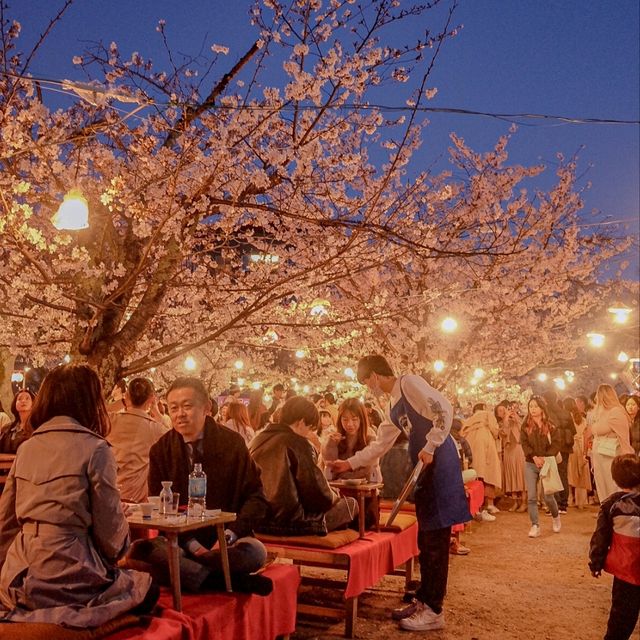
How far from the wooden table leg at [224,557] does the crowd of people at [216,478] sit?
76 mm

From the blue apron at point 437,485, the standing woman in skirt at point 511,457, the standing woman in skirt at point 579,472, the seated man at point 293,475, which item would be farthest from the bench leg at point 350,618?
the standing woman in skirt at point 579,472

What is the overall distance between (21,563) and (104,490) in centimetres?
52

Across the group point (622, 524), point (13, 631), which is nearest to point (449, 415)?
point (622, 524)

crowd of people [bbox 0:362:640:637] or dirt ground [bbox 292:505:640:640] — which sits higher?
crowd of people [bbox 0:362:640:637]

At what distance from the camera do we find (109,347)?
7.90m

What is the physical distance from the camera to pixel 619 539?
4.88m

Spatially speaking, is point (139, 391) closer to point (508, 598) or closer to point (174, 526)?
point (174, 526)

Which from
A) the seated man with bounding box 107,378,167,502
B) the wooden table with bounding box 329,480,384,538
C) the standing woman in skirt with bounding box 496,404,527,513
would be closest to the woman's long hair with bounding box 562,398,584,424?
the standing woman in skirt with bounding box 496,404,527,513

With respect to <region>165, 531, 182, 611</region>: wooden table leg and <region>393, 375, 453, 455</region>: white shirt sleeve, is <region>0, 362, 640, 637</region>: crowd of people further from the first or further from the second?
<region>165, 531, 182, 611</region>: wooden table leg

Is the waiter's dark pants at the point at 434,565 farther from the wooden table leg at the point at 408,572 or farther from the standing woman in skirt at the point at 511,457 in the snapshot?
the standing woman in skirt at the point at 511,457

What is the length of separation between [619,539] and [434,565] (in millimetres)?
1686

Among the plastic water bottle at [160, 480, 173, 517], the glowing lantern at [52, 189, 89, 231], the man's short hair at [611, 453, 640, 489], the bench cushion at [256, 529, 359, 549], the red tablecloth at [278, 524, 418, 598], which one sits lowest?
the red tablecloth at [278, 524, 418, 598]

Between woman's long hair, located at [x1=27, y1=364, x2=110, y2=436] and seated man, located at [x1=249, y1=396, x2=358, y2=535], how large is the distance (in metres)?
2.33

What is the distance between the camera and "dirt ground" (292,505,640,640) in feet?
19.8
